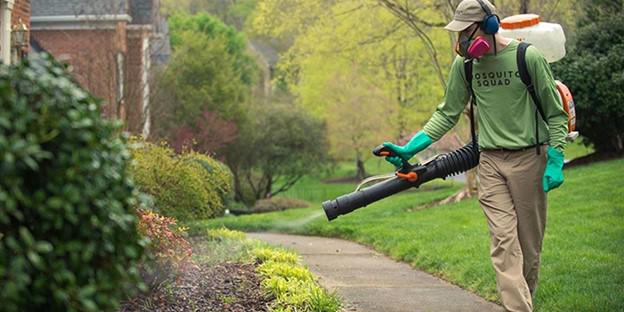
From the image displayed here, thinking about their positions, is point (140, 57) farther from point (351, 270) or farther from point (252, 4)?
point (252, 4)

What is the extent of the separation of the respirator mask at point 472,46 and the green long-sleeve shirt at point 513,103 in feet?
0.44

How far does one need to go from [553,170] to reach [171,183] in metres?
5.75

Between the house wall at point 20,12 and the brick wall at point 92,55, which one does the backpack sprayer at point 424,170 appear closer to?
the house wall at point 20,12

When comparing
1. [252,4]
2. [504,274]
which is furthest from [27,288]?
[252,4]

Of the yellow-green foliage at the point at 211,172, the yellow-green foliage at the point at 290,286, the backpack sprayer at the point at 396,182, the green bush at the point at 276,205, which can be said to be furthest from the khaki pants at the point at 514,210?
the green bush at the point at 276,205

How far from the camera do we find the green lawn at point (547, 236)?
727cm

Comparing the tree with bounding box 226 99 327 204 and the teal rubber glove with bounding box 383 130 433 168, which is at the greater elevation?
the teal rubber glove with bounding box 383 130 433 168

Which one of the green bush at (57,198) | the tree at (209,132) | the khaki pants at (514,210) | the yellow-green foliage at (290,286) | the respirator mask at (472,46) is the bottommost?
the tree at (209,132)

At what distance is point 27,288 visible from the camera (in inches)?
118

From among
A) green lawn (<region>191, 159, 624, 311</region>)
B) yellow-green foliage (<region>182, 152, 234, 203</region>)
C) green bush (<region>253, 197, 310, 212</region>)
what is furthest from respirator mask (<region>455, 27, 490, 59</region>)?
green bush (<region>253, 197, 310, 212</region>)

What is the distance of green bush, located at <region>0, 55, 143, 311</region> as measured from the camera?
2.90 metres

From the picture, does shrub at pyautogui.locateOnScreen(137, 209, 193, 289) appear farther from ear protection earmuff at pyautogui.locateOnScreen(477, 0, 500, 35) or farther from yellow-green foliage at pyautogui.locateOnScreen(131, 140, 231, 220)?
ear protection earmuff at pyautogui.locateOnScreen(477, 0, 500, 35)

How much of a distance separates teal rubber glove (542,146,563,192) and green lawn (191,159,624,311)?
1.08 m

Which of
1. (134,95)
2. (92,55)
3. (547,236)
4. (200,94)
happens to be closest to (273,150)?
(200,94)
